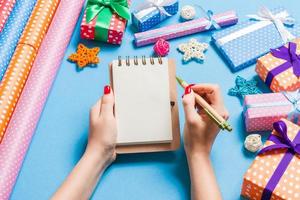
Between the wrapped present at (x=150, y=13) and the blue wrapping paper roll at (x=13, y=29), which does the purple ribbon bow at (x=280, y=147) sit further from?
the blue wrapping paper roll at (x=13, y=29)

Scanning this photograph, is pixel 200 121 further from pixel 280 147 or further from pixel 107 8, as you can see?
pixel 107 8

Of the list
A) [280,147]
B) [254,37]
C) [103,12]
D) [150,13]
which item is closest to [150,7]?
[150,13]

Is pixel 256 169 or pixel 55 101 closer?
pixel 256 169

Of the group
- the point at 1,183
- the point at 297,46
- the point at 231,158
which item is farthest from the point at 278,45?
the point at 1,183

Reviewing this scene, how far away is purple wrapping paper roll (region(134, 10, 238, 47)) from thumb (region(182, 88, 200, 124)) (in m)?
0.28

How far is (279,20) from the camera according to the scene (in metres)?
1.36

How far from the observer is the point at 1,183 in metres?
1.10

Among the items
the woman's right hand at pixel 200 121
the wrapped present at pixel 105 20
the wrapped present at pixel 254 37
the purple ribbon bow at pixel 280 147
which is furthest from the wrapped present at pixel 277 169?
the wrapped present at pixel 105 20

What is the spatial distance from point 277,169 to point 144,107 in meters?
0.32

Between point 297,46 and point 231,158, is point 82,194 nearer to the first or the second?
point 231,158

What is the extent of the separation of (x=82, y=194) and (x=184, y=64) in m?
0.44

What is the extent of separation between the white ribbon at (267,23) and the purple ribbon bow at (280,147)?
310 millimetres

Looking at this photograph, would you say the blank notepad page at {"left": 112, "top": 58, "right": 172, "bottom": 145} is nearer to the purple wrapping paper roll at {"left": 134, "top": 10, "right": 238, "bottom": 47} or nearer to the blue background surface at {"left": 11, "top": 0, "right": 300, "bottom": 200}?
the blue background surface at {"left": 11, "top": 0, "right": 300, "bottom": 200}

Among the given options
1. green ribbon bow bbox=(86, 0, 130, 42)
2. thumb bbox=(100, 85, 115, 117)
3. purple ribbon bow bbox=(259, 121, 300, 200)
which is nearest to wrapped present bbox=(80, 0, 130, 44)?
green ribbon bow bbox=(86, 0, 130, 42)
